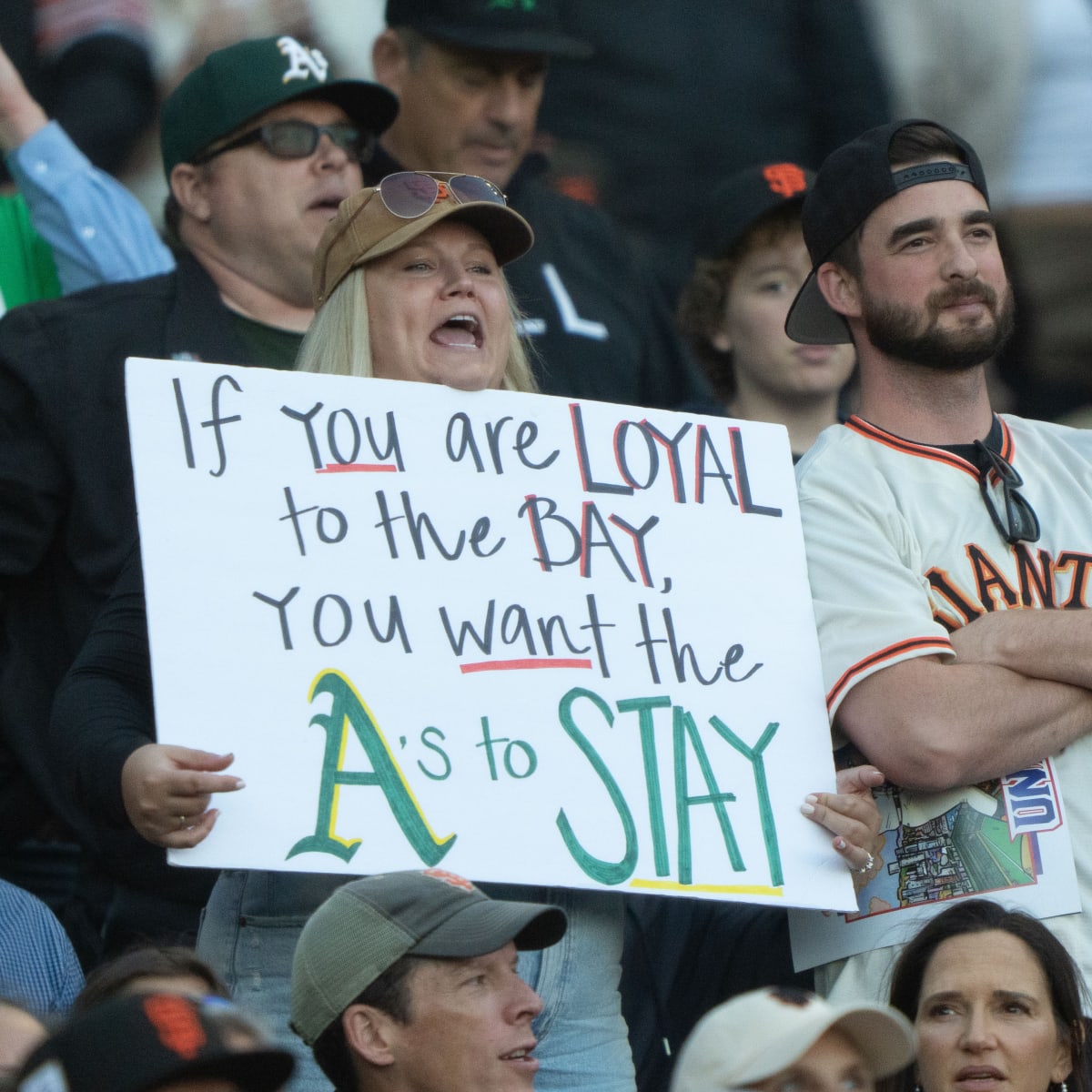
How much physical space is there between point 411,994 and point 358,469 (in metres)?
0.92

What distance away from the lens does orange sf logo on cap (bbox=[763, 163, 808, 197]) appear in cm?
546

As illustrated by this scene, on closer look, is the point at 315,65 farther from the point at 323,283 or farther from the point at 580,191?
the point at 580,191

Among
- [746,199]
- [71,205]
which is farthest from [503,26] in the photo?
[71,205]

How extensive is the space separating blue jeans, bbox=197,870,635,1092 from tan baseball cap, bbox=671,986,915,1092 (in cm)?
62

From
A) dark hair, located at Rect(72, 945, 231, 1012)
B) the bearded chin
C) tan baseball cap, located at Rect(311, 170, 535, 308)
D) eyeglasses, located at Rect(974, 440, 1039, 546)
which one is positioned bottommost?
dark hair, located at Rect(72, 945, 231, 1012)

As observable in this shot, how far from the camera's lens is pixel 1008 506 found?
3.97 meters

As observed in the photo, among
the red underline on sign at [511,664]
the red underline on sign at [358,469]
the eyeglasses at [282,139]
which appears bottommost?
A: the red underline on sign at [511,664]

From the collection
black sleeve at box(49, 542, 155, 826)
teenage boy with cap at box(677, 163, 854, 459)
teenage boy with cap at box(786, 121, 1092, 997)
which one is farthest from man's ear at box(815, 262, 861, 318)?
black sleeve at box(49, 542, 155, 826)

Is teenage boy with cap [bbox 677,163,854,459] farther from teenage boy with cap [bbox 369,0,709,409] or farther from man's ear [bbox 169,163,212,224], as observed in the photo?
man's ear [bbox 169,163,212,224]

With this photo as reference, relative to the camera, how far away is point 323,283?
4027 mm

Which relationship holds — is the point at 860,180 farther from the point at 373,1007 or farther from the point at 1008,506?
the point at 373,1007

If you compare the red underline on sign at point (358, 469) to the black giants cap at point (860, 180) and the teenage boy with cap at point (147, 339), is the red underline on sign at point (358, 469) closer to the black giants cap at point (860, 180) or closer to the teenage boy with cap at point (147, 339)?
the teenage boy with cap at point (147, 339)

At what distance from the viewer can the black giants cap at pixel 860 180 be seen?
4.17m

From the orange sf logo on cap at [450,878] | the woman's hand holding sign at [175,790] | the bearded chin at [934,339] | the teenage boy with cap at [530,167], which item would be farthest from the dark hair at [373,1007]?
the teenage boy with cap at [530,167]
